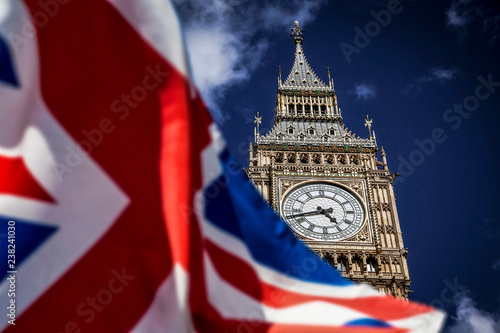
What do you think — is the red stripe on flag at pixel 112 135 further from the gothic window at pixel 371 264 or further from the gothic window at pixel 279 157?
the gothic window at pixel 279 157

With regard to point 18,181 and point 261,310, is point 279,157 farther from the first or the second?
point 18,181

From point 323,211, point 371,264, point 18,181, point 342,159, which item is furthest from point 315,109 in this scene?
point 18,181

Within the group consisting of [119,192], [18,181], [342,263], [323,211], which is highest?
[323,211]

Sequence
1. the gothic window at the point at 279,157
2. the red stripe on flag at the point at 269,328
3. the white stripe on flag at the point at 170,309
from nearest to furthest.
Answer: the white stripe on flag at the point at 170,309 < the red stripe on flag at the point at 269,328 < the gothic window at the point at 279,157

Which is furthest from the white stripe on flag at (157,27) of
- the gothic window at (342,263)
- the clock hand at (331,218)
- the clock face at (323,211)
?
the clock hand at (331,218)

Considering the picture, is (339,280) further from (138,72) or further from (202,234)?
(138,72)

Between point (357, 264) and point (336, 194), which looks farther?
point (336, 194)

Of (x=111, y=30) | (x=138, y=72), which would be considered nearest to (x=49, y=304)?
(x=138, y=72)
